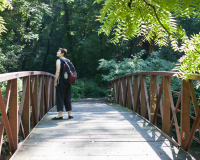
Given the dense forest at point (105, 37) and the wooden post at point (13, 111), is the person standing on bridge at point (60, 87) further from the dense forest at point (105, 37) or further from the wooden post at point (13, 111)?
the wooden post at point (13, 111)

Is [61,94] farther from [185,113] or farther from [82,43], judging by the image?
[82,43]

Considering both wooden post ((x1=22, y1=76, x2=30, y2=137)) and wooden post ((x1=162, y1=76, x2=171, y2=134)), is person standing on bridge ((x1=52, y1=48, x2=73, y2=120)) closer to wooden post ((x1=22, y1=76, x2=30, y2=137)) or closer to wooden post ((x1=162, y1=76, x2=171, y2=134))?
wooden post ((x1=22, y1=76, x2=30, y2=137))

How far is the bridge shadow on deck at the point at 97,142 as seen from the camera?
98.9 inches

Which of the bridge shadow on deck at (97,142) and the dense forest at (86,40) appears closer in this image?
the dense forest at (86,40)

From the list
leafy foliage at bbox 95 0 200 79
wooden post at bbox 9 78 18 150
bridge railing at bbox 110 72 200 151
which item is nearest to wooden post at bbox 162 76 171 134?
bridge railing at bbox 110 72 200 151

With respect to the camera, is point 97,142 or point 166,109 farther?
point 166,109

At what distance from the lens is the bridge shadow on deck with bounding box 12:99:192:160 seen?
2512mm

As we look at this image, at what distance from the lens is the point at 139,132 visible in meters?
3.43

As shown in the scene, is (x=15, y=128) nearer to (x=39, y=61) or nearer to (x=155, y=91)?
(x=155, y=91)

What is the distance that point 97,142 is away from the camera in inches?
116

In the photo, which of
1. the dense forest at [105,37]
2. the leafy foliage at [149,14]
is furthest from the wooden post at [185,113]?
the leafy foliage at [149,14]

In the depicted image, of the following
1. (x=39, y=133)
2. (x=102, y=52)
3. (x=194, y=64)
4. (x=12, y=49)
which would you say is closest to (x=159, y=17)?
(x=194, y=64)

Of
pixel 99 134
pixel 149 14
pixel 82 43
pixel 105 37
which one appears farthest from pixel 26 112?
pixel 82 43

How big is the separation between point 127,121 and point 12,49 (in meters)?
10.7
